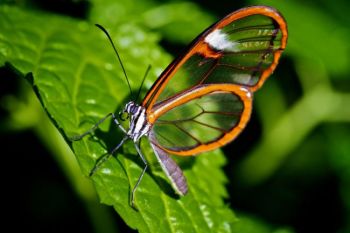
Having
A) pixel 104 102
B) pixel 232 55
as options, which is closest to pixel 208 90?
pixel 232 55

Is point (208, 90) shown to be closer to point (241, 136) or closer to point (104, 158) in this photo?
point (104, 158)

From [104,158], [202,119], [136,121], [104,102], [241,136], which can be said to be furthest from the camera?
[241,136]

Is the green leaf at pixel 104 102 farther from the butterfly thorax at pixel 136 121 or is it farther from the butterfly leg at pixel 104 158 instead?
the butterfly thorax at pixel 136 121

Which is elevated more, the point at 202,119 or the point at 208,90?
the point at 208,90

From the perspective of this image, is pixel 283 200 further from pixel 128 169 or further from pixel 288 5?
pixel 128 169

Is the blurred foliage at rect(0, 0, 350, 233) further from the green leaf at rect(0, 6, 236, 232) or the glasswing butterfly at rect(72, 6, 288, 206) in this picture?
the glasswing butterfly at rect(72, 6, 288, 206)

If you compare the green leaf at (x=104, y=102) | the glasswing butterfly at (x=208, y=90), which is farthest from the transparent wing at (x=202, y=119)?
the green leaf at (x=104, y=102)
